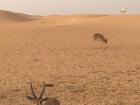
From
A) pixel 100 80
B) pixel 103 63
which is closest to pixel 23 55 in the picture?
pixel 103 63

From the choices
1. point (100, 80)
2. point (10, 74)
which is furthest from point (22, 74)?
point (100, 80)

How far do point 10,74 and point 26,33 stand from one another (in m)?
16.7

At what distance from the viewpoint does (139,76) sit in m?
13.9

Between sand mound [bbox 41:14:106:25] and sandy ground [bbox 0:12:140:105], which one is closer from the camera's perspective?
sandy ground [bbox 0:12:140:105]

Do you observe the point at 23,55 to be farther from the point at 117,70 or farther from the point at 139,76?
the point at 139,76

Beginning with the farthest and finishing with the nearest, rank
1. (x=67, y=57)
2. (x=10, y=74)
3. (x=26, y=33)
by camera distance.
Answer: (x=26, y=33) → (x=67, y=57) → (x=10, y=74)

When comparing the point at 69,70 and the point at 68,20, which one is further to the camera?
the point at 68,20

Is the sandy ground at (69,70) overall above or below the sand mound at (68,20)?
below

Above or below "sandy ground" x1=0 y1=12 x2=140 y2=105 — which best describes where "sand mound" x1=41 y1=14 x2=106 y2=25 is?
above

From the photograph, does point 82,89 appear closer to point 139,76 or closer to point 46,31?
point 139,76

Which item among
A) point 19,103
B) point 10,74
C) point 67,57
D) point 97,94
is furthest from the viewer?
point 67,57

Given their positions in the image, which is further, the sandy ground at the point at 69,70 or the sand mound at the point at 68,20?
the sand mound at the point at 68,20

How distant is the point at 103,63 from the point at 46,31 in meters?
15.6

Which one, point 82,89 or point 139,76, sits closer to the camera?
point 82,89
